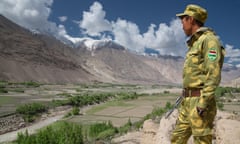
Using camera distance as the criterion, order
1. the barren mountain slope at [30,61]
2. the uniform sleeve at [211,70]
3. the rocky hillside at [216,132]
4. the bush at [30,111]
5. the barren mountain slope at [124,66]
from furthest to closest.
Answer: the barren mountain slope at [124,66], the barren mountain slope at [30,61], the bush at [30,111], the rocky hillside at [216,132], the uniform sleeve at [211,70]

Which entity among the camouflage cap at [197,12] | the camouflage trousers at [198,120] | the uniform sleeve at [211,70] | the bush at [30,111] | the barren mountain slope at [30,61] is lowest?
the bush at [30,111]

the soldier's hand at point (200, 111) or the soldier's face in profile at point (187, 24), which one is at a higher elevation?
the soldier's face in profile at point (187, 24)

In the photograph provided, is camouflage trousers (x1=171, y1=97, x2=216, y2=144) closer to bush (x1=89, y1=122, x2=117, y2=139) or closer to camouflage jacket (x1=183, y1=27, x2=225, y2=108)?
camouflage jacket (x1=183, y1=27, x2=225, y2=108)

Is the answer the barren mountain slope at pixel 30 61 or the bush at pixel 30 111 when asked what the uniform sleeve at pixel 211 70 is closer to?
the bush at pixel 30 111

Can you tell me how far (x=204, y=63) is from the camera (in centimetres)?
279

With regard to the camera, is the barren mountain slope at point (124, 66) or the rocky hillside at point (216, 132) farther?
the barren mountain slope at point (124, 66)

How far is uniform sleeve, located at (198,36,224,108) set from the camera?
2623mm

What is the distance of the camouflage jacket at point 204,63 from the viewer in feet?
8.66

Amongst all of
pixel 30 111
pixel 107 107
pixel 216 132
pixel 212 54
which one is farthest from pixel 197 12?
pixel 107 107

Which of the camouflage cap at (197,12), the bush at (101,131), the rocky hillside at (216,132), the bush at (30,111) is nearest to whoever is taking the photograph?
the camouflage cap at (197,12)

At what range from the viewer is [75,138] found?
7.48 meters

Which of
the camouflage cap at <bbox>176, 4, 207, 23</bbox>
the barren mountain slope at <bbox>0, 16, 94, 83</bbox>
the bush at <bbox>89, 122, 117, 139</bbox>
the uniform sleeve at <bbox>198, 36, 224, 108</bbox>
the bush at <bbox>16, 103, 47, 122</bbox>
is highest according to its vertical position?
the barren mountain slope at <bbox>0, 16, 94, 83</bbox>

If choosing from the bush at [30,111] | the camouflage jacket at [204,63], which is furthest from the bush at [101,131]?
the bush at [30,111]

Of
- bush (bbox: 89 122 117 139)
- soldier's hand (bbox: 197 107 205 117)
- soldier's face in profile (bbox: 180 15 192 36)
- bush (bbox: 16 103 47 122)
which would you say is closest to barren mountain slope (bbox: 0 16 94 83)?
bush (bbox: 16 103 47 122)
